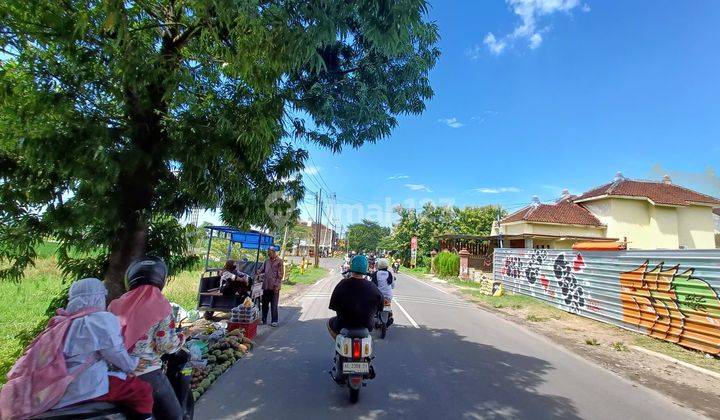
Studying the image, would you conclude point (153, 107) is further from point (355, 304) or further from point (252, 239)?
point (252, 239)

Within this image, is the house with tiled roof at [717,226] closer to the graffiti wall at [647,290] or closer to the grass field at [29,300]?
the graffiti wall at [647,290]

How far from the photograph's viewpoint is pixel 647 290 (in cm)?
1002

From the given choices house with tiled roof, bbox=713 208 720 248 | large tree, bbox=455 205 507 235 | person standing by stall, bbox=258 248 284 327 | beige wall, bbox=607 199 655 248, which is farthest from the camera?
large tree, bbox=455 205 507 235

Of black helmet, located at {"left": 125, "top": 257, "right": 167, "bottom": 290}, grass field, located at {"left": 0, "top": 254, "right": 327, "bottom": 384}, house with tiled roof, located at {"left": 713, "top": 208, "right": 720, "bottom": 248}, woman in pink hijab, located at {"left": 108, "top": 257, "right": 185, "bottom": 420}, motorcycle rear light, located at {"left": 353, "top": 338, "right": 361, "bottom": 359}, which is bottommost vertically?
grass field, located at {"left": 0, "top": 254, "right": 327, "bottom": 384}

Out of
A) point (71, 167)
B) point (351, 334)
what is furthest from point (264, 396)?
point (71, 167)

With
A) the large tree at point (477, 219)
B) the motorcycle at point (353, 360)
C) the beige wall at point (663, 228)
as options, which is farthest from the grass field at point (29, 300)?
the large tree at point (477, 219)

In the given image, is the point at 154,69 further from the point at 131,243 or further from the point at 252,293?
the point at 252,293

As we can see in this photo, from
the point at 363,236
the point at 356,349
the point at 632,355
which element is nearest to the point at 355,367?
the point at 356,349

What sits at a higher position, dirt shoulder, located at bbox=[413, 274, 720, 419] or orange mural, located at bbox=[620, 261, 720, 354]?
orange mural, located at bbox=[620, 261, 720, 354]

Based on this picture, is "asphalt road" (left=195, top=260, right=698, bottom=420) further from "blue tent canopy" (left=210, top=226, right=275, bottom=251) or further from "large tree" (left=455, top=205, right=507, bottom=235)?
"large tree" (left=455, top=205, right=507, bottom=235)

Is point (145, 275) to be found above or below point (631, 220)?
below

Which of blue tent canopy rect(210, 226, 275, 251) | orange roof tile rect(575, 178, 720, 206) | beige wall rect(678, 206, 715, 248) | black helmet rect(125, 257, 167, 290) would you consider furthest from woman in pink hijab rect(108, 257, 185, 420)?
beige wall rect(678, 206, 715, 248)

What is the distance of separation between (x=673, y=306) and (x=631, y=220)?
2014 centimetres

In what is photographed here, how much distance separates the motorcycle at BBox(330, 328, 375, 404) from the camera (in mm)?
4621
